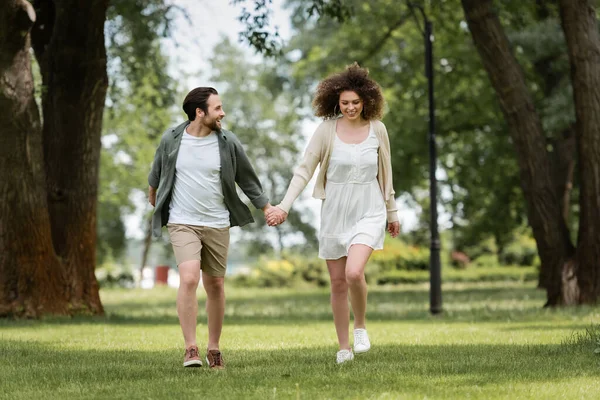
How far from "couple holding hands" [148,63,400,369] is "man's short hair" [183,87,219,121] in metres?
0.01

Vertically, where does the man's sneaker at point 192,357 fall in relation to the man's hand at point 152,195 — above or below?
below

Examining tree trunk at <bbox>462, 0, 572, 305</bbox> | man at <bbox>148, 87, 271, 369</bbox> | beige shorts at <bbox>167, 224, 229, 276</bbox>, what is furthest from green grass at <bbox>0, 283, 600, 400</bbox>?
tree trunk at <bbox>462, 0, 572, 305</bbox>

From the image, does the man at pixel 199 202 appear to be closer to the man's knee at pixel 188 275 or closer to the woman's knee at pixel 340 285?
the man's knee at pixel 188 275

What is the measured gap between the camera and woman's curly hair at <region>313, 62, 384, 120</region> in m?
8.41

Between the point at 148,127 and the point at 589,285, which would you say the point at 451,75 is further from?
the point at 148,127

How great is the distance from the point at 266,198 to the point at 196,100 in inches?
37.8

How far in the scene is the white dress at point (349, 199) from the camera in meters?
8.24

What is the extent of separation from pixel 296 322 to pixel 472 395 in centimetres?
873

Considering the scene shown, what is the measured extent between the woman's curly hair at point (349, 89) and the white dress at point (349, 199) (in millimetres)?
349

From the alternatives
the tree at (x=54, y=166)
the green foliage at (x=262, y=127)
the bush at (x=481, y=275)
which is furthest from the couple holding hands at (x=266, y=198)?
the green foliage at (x=262, y=127)

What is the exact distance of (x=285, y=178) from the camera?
6444 cm

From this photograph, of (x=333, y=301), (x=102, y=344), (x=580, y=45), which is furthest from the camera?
(x=580, y=45)

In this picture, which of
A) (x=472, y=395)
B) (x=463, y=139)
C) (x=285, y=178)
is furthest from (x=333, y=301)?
(x=285, y=178)

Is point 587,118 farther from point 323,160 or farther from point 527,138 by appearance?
point 323,160
